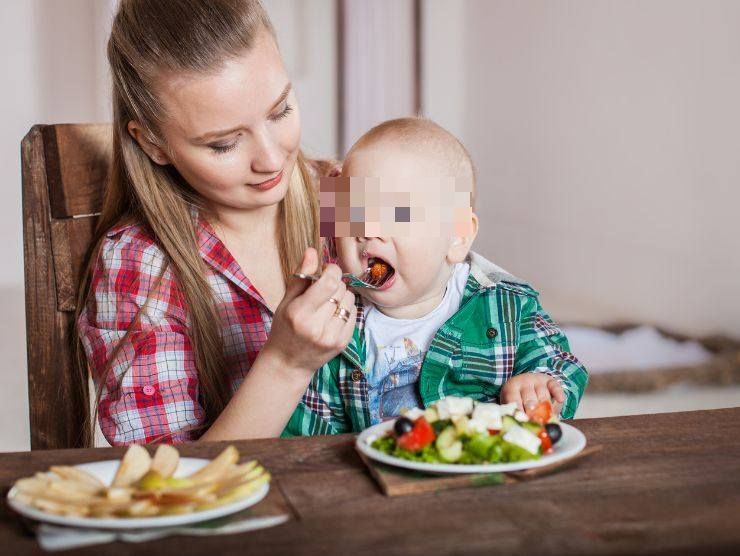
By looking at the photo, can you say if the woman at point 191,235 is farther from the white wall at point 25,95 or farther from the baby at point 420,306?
the white wall at point 25,95

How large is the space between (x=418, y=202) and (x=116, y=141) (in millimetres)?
600

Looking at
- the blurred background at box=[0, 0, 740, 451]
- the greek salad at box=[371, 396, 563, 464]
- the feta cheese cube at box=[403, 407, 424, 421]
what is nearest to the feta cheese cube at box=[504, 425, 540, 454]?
the greek salad at box=[371, 396, 563, 464]

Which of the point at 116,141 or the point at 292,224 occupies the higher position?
the point at 116,141

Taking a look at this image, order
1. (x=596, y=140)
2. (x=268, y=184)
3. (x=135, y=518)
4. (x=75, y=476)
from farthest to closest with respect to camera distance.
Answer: (x=596, y=140)
(x=268, y=184)
(x=75, y=476)
(x=135, y=518)

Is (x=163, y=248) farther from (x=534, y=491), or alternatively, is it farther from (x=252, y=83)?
(x=534, y=491)

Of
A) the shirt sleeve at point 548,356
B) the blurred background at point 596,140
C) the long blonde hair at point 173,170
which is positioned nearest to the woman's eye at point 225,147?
the long blonde hair at point 173,170

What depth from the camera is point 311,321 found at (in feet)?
4.27

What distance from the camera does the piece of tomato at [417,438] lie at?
3.51 ft

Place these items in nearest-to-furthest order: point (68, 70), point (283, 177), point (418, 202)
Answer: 1. point (418, 202)
2. point (283, 177)
3. point (68, 70)

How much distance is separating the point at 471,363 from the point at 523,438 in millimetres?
530

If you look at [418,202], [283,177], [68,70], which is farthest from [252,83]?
[68,70]

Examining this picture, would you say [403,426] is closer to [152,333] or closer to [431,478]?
[431,478]

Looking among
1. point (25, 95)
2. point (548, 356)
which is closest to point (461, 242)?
point (548, 356)

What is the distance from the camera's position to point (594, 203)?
168 inches
